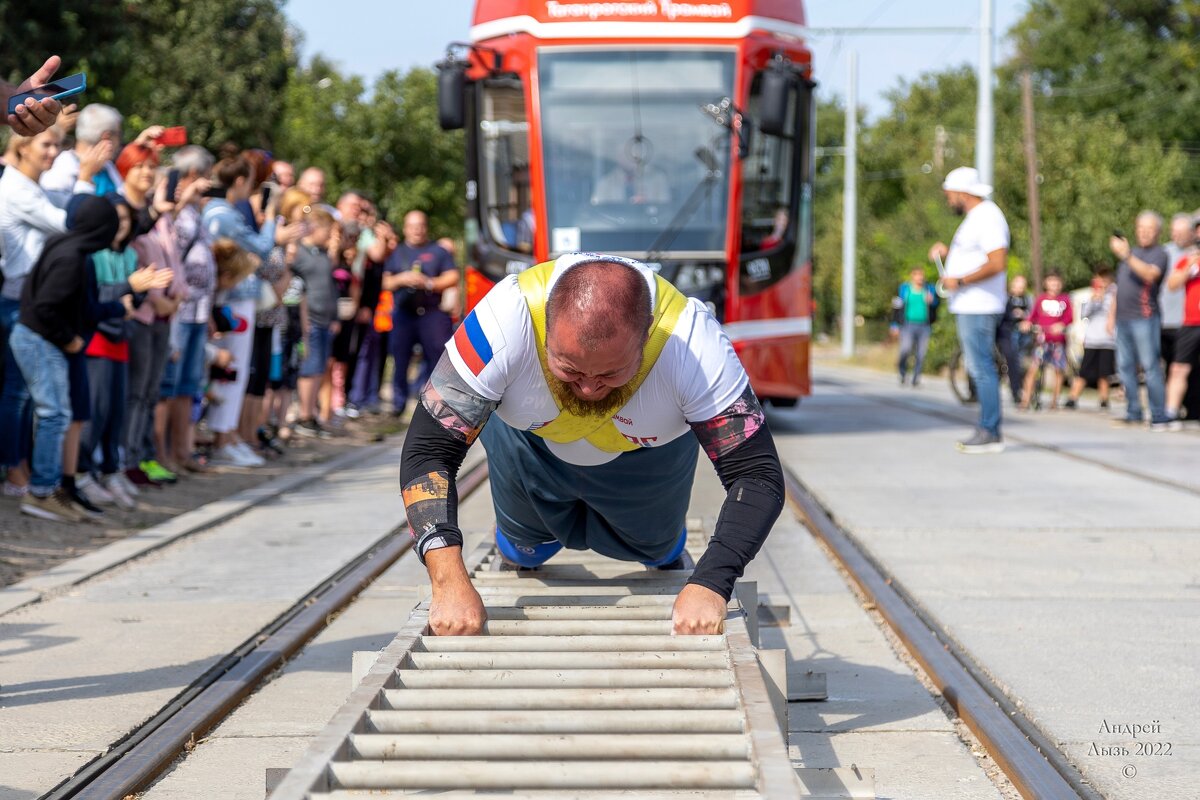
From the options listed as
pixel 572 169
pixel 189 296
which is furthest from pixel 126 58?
pixel 189 296

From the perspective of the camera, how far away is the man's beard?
402cm

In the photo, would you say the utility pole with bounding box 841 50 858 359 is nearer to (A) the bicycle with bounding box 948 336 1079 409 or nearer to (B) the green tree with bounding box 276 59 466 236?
(B) the green tree with bounding box 276 59 466 236

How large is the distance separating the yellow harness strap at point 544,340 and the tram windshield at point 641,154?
8.35m

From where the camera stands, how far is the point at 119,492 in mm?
8930

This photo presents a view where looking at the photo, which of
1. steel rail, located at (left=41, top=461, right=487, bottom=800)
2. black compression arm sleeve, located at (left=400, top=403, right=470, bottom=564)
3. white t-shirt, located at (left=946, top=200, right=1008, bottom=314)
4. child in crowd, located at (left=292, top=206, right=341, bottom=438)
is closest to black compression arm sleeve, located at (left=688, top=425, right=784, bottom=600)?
black compression arm sleeve, located at (left=400, top=403, right=470, bottom=564)

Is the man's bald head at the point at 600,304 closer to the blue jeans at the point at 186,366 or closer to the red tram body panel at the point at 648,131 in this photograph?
the blue jeans at the point at 186,366

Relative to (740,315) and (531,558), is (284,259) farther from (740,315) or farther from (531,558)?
(531,558)

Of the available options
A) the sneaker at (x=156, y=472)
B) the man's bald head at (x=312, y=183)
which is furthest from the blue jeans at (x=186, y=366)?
the man's bald head at (x=312, y=183)

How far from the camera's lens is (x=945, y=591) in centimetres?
652

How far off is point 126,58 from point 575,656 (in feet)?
85.2

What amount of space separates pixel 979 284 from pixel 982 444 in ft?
4.13

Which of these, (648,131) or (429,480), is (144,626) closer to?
(429,480)

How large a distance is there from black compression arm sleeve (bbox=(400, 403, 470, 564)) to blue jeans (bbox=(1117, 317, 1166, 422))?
12.2m

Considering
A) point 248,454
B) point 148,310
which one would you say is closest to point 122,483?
point 148,310
